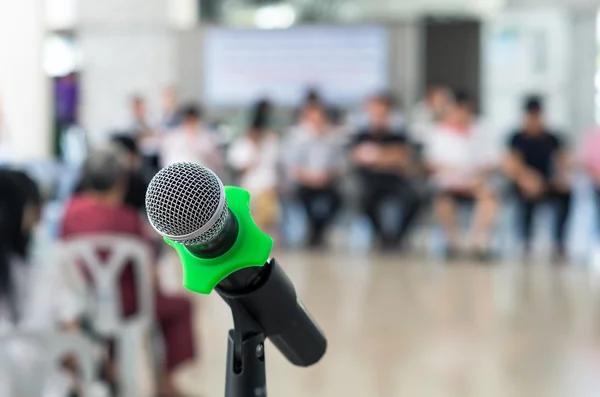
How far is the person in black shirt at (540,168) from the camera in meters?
6.57

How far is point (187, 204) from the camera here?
678 mm

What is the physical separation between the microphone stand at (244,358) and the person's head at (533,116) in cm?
599

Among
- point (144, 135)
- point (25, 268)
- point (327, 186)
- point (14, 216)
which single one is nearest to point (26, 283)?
point (25, 268)

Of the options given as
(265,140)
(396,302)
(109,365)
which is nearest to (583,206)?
(265,140)

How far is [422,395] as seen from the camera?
127 inches

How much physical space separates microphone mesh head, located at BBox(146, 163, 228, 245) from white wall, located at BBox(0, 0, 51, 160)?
310 inches

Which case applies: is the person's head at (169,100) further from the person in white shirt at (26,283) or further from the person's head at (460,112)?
the person in white shirt at (26,283)

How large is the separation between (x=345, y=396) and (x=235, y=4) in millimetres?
9758

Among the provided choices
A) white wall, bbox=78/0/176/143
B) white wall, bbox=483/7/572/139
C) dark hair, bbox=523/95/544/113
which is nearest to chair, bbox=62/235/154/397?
dark hair, bbox=523/95/544/113

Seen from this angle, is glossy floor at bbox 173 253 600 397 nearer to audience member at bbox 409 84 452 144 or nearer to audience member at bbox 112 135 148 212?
audience member at bbox 112 135 148 212

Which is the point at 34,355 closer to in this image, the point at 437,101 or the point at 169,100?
the point at 437,101

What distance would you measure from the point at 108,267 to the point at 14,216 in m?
0.55

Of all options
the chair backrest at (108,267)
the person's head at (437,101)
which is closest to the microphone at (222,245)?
the chair backrest at (108,267)

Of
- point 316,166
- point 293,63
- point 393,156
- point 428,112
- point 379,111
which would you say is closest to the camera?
point 379,111
